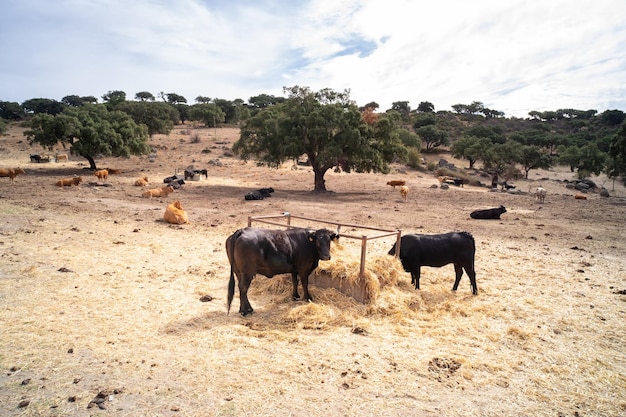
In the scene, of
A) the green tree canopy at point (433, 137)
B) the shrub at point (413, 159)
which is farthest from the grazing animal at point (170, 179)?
the green tree canopy at point (433, 137)

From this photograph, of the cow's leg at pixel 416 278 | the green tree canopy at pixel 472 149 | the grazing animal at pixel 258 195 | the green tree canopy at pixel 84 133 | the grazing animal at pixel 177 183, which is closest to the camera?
the cow's leg at pixel 416 278

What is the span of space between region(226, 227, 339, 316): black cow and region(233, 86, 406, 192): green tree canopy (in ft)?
58.3

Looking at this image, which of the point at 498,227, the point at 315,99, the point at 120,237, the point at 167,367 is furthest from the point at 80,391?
the point at 315,99

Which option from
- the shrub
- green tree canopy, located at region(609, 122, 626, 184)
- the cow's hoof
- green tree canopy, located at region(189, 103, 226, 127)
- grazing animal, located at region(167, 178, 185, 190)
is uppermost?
green tree canopy, located at region(189, 103, 226, 127)

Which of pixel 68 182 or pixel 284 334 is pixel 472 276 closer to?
pixel 284 334

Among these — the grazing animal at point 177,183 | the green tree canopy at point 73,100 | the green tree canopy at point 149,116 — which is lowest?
the grazing animal at point 177,183

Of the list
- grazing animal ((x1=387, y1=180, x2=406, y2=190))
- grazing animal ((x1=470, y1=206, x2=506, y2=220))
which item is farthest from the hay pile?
grazing animal ((x1=387, y1=180, x2=406, y2=190))

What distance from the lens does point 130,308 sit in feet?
22.5

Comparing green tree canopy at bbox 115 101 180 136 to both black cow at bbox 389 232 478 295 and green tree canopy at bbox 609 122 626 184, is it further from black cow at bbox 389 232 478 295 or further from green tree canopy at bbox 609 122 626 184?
black cow at bbox 389 232 478 295

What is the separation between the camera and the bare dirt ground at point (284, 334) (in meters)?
4.47

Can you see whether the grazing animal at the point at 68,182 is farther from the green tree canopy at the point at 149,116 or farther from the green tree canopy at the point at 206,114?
Answer: the green tree canopy at the point at 206,114

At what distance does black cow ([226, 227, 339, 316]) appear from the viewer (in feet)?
22.9

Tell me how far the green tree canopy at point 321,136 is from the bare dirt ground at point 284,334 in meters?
13.4

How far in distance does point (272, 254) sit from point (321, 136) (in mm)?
19107
